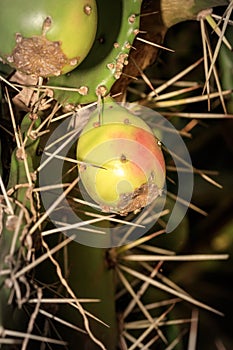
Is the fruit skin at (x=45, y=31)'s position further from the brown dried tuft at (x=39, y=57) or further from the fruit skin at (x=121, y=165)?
the fruit skin at (x=121, y=165)

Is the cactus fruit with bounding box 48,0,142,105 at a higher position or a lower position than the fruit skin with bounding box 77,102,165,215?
higher

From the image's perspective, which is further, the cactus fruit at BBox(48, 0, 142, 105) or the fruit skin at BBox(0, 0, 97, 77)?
the cactus fruit at BBox(48, 0, 142, 105)

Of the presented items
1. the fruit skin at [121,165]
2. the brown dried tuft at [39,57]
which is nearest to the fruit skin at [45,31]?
the brown dried tuft at [39,57]

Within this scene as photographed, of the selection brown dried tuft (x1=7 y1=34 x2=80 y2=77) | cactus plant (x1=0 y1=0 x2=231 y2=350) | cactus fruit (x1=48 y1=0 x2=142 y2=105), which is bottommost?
cactus plant (x1=0 y1=0 x2=231 y2=350)

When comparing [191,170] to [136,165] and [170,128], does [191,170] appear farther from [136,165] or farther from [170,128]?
[136,165]

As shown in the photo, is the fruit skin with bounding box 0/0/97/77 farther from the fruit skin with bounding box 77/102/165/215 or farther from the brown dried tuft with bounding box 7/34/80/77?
the fruit skin with bounding box 77/102/165/215

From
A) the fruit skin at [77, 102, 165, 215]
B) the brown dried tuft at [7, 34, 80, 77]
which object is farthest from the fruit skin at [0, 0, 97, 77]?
the fruit skin at [77, 102, 165, 215]

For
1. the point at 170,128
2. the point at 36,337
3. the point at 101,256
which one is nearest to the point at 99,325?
the point at 101,256
